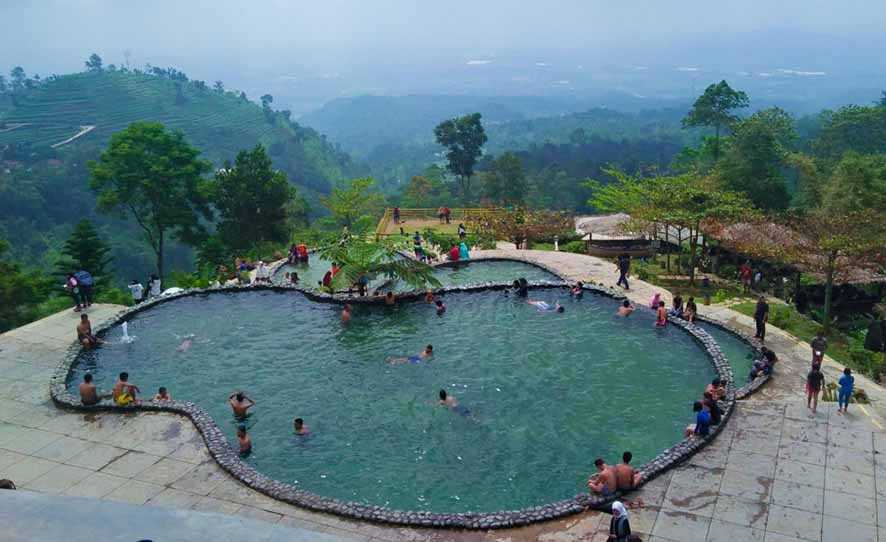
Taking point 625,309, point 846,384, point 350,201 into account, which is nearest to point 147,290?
point 350,201

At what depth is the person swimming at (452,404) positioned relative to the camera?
19.2 m

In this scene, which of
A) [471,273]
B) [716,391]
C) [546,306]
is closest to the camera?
[716,391]

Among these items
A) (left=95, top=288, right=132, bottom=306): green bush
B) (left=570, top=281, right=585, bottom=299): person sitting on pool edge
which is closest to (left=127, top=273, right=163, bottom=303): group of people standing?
(left=95, top=288, right=132, bottom=306): green bush

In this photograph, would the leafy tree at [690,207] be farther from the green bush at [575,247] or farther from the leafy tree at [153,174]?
the leafy tree at [153,174]

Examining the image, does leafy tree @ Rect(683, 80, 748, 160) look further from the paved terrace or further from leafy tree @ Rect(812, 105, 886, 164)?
the paved terrace

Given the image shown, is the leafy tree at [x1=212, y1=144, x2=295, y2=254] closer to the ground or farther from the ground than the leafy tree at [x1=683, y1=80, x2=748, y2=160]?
closer to the ground

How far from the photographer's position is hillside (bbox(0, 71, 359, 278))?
76.8 m

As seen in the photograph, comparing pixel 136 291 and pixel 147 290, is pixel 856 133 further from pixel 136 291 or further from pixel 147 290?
pixel 136 291

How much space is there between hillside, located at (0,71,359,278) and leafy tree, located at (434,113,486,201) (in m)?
37.6

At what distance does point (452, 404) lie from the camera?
19562 millimetres

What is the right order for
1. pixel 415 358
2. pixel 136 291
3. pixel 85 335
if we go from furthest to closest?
pixel 136 291
pixel 85 335
pixel 415 358

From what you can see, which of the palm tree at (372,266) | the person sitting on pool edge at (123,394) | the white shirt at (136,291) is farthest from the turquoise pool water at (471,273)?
the person sitting on pool edge at (123,394)

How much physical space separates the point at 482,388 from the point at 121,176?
28767mm

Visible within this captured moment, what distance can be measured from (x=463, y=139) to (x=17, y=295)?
43.5 m
